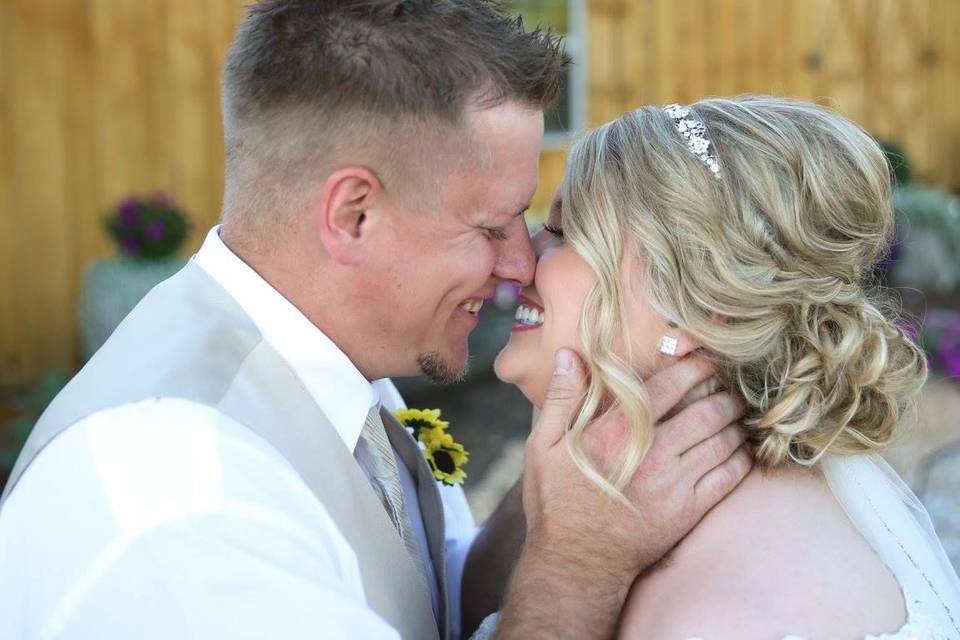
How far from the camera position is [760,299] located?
2.37 m

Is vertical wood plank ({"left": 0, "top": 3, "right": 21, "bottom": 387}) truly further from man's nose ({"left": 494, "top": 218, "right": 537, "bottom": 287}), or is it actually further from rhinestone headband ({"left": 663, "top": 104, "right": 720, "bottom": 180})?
rhinestone headband ({"left": 663, "top": 104, "right": 720, "bottom": 180})

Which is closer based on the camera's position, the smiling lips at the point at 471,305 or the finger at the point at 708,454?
the finger at the point at 708,454

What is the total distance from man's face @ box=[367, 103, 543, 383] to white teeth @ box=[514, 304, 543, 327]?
0.07 metres

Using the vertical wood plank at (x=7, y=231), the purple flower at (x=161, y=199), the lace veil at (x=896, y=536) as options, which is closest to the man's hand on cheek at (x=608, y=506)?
the lace veil at (x=896, y=536)

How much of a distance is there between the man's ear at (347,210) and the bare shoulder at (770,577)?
2.95 ft

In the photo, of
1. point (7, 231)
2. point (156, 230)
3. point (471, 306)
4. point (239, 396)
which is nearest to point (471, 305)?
point (471, 306)

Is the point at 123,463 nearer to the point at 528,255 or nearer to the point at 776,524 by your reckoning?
the point at 528,255

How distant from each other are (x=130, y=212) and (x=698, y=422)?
500cm

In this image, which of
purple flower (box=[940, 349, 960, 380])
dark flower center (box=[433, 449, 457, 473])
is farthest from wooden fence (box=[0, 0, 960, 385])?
dark flower center (box=[433, 449, 457, 473])

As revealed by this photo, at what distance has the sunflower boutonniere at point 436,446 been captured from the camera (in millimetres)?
2861

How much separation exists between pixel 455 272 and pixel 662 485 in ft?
2.09

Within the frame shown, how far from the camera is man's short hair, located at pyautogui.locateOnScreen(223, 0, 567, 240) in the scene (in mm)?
2328

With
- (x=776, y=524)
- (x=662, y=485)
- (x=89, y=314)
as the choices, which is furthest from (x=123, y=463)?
(x=89, y=314)

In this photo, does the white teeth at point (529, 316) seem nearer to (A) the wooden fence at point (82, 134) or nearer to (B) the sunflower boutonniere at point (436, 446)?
(B) the sunflower boutonniere at point (436, 446)
